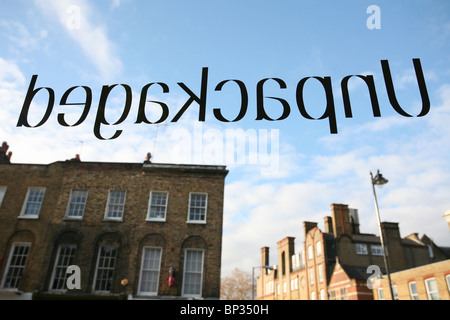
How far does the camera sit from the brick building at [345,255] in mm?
36072

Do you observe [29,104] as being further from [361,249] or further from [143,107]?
[361,249]

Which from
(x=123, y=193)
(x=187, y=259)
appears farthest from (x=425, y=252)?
(x=123, y=193)

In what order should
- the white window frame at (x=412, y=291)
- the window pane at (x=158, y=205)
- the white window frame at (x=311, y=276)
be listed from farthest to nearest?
the white window frame at (x=311, y=276), the white window frame at (x=412, y=291), the window pane at (x=158, y=205)

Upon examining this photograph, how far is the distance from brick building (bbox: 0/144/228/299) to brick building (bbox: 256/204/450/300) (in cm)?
2194

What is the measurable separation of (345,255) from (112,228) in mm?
30640

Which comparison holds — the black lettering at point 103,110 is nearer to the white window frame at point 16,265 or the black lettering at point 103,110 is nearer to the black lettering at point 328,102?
the black lettering at point 328,102

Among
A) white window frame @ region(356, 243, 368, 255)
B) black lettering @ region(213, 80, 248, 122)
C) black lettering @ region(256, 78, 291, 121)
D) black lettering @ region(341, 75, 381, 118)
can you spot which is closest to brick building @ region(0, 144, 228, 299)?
black lettering @ region(213, 80, 248, 122)

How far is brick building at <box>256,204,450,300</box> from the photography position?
36.1 meters

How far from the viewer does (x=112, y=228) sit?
1847cm

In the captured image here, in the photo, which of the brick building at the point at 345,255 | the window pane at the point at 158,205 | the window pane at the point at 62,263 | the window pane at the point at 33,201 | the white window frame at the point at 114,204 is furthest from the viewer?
the brick building at the point at 345,255

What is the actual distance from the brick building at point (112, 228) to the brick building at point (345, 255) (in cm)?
2194

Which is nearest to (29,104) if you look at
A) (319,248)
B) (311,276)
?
(319,248)

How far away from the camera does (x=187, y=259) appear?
18.2 m

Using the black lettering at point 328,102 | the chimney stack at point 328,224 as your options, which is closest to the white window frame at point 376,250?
the chimney stack at point 328,224
